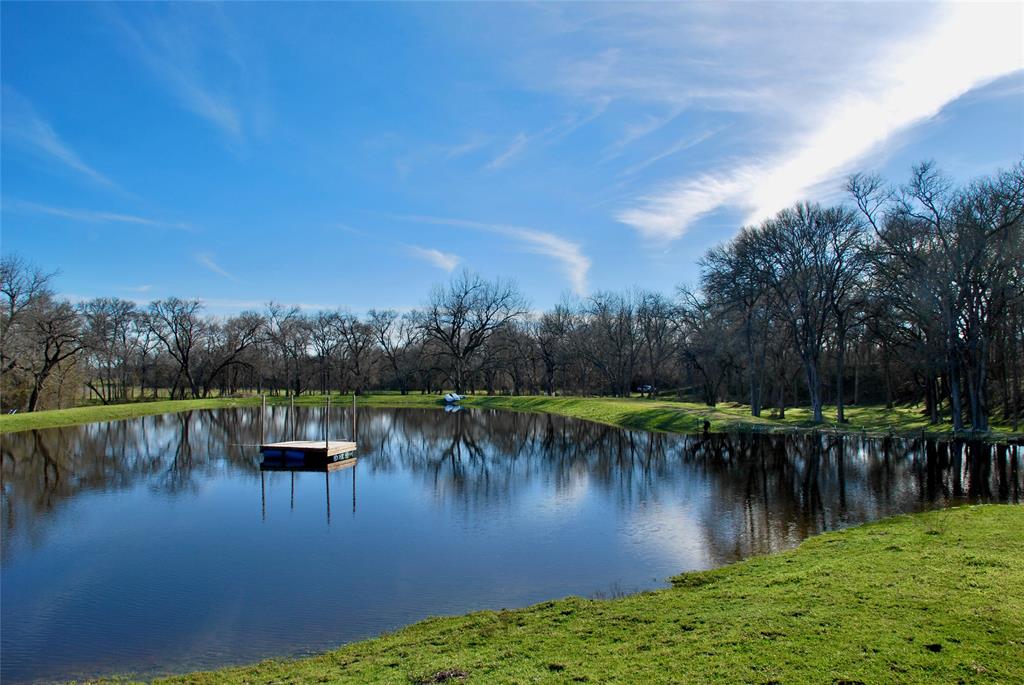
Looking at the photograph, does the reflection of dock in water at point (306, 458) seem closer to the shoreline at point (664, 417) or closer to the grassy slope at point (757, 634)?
the grassy slope at point (757, 634)

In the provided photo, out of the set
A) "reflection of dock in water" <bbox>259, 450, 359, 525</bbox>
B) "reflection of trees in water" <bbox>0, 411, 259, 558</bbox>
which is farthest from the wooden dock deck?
"reflection of trees in water" <bbox>0, 411, 259, 558</bbox>

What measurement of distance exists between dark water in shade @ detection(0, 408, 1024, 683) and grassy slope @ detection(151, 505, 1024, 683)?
48.9 inches

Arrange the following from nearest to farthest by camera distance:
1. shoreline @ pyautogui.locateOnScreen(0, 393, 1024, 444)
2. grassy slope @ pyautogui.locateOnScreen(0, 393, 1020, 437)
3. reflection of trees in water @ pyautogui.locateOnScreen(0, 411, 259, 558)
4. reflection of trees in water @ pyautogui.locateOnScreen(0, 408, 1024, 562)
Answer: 1. reflection of trees in water @ pyautogui.locateOnScreen(0, 408, 1024, 562)
2. reflection of trees in water @ pyautogui.locateOnScreen(0, 411, 259, 558)
3. shoreline @ pyautogui.locateOnScreen(0, 393, 1024, 444)
4. grassy slope @ pyautogui.locateOnScreen(0, 393, 1020, 437)

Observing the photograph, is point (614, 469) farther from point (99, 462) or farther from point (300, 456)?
point (99, 462)

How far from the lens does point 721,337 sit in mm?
48688

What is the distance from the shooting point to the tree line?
2848 cm

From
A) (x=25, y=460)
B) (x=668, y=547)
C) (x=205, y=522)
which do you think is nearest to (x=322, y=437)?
(x=25, y=460)

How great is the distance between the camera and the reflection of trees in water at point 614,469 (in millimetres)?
16062

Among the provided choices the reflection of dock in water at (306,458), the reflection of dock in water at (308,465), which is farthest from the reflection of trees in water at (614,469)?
the reflection of dock in water at (306,458)

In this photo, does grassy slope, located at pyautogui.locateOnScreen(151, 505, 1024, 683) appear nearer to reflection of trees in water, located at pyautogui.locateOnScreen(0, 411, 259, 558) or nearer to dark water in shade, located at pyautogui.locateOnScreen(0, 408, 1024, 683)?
dark water in shade, located at pyautogui.locateOnScreen(0, 408, 1024, 683)

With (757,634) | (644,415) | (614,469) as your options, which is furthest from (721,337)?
(757,634)

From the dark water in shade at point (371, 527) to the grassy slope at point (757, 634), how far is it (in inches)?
48.9

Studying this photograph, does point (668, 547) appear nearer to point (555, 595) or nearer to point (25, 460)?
point (555, 595)

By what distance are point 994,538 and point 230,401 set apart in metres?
67.7
